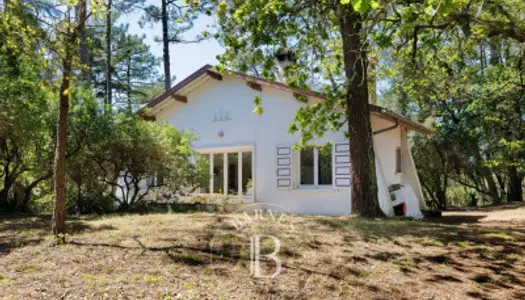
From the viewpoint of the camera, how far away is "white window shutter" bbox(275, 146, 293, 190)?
12695 mm

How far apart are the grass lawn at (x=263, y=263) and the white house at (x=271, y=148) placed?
5.78 meters

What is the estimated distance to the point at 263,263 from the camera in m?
4.47

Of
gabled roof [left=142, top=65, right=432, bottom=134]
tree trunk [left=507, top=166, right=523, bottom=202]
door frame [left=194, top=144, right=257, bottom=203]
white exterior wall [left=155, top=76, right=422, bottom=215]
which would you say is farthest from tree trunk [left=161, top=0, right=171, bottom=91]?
tree trunk [left=507, top=166, right=523, bottom=202]

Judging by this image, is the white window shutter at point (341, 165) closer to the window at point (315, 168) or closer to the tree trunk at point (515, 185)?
the window at point (315, 168)

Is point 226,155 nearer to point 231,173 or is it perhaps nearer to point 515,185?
point 231,173

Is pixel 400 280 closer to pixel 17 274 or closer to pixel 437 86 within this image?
pixel 17 274

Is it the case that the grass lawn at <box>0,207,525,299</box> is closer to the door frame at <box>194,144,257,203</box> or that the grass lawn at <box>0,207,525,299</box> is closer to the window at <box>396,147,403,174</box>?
the door frame at <box>194,144,257,203</box>

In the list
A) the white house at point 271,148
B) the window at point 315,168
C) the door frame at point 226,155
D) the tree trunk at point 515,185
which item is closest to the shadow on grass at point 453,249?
the white house at point 271,148

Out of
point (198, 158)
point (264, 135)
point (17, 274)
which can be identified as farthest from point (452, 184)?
point (17, 274)

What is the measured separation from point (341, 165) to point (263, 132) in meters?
3.08

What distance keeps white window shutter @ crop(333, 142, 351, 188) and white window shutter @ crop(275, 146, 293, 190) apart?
1563 mm

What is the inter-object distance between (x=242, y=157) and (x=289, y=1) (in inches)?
287

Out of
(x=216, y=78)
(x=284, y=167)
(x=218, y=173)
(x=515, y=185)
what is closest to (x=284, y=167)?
(x=284, y=167)

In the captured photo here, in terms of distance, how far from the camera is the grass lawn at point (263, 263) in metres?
3.79
